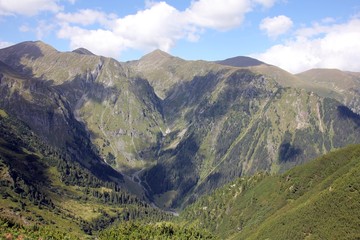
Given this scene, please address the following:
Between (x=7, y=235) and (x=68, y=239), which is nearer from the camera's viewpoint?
(x=7, y=235)

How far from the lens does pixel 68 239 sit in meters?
198

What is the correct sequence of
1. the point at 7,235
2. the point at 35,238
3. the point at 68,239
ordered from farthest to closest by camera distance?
the point at 68,239
the point at 35,238
the point at 7,235

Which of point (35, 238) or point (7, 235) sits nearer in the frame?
point (7, 235)

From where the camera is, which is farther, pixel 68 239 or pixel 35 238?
pixel 68 239

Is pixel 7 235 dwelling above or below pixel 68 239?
above

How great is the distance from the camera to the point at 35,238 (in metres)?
169

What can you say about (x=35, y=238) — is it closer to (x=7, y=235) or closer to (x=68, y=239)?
(x=7, y=235)

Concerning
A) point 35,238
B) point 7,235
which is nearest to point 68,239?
point 35,238

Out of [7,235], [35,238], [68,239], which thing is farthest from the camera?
[68,239]

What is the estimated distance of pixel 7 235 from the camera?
155 metres

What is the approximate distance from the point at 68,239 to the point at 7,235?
1848 inches

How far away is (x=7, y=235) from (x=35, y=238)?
53.5 feet

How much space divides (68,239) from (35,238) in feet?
101
